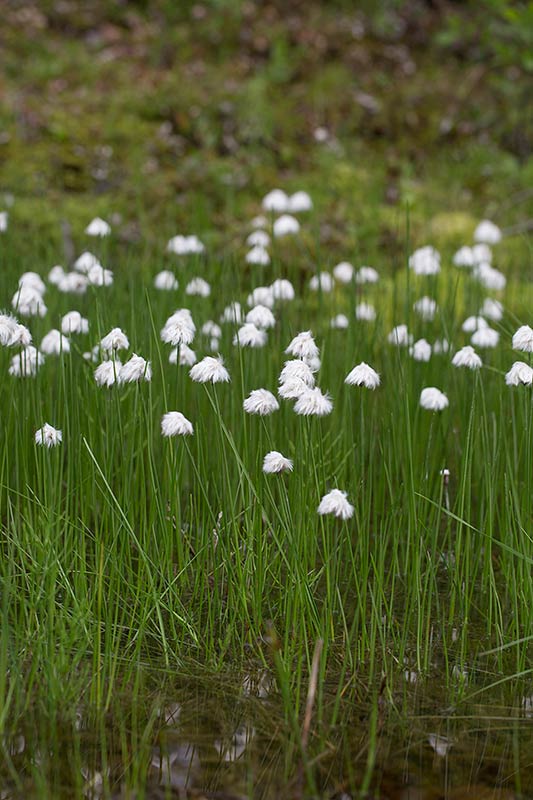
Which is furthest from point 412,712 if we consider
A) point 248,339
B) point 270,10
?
point 270,10

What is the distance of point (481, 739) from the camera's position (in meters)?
1.91

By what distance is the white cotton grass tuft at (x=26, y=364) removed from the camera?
239cm

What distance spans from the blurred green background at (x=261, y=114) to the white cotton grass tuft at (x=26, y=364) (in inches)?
100

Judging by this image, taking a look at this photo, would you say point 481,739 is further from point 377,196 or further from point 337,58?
point 337,58

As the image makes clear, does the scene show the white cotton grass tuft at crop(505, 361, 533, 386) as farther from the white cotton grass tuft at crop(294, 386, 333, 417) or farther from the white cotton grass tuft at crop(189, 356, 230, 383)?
the white cotton grass tuft at crop(189, 356, 230, 383)

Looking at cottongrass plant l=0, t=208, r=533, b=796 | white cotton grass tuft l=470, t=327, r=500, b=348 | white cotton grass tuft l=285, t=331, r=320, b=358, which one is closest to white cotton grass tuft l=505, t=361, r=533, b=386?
cottongrass plant l=0, t=208, r=533, b=796

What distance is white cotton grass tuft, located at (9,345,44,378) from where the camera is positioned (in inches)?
94.2

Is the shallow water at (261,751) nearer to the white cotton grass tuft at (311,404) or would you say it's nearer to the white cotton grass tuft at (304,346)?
the white cotton grass tuft at (311,404)

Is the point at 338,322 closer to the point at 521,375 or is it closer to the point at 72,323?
the point at 72,323

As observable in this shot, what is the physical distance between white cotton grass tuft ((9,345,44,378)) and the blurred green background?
255 centimetres

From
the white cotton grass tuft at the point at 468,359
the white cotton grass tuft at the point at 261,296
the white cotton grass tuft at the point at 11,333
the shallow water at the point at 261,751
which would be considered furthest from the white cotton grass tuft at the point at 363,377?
the white cotton grass tuft at the point at 261,296

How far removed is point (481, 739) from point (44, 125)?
19.9ft

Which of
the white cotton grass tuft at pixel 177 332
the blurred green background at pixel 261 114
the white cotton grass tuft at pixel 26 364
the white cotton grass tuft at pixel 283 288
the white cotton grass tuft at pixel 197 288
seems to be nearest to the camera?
the white cotton grass tuft at pixel 177 332

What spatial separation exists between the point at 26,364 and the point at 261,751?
125 cm
